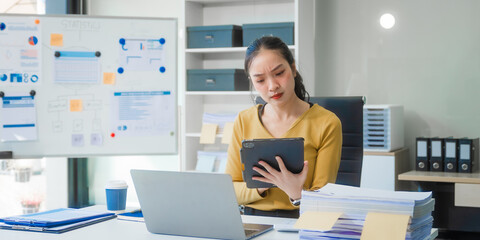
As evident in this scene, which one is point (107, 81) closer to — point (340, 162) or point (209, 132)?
point (209, 132)

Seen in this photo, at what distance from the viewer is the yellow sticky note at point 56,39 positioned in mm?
3107

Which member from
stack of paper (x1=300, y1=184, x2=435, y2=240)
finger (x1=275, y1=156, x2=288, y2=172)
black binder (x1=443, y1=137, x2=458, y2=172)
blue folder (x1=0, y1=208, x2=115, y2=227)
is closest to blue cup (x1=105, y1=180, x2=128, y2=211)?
blue folder (x1=0, y1=208, x2=115, y2=227)

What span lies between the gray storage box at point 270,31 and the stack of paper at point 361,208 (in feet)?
8.09

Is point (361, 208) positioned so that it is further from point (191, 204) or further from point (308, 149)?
point (308, 149)

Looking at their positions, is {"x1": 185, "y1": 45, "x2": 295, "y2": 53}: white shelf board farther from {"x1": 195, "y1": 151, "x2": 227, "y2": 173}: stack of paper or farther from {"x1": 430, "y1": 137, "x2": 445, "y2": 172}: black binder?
{"x1": 430, "y1": 137, "x2": 445, "y2": 172}: black binder

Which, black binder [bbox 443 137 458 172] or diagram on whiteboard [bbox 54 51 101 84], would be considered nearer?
diagram on whiteboard [bbox 54 51 101 84]

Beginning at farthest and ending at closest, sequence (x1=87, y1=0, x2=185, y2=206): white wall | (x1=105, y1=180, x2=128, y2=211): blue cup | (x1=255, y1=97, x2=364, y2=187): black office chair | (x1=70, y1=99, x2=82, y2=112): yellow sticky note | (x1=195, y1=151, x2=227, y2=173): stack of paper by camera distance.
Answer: (x1=87, y1=0, x2=185, y2=206): white wall
(x1=195, y1=151, x2=227, y2=173): stack of paper
(x1=70, y1=99, x2=82, y2=112): yellow sticky note
(x1=255, y1=97, x2=364, y2=187): black office chair
(x1=105, y1=180, x2=128, y2=211): blue cup

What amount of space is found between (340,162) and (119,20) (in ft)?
4.88

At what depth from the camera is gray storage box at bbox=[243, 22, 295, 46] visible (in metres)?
3.89

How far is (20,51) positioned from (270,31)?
162 cm

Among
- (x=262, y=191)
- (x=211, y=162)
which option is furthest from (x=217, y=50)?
(x=262, y=191)

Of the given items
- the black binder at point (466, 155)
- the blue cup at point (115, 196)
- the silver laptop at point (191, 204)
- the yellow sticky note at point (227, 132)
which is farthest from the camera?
the yellow sticky note at point (227, 132)

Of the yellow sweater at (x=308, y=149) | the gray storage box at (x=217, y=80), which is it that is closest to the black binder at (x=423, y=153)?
the gray storage box at (x=217, y=80)

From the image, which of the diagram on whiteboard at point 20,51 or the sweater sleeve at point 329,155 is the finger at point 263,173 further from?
the diagram on whiteboard at point 20,51
